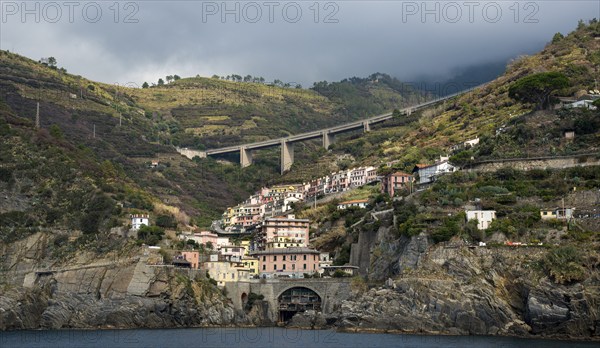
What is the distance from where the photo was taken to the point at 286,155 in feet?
554

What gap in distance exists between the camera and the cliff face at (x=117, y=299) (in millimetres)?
95688

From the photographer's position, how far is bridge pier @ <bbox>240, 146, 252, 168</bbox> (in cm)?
17338

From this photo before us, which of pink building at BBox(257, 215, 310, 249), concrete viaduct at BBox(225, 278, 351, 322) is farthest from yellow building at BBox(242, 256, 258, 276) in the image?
pink building at BBox(257, 215, 310, 249)

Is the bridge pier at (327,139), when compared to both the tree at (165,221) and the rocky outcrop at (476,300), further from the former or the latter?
the rocky outcrop at (476,300)

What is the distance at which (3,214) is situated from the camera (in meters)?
113

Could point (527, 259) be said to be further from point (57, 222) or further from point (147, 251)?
point (57, 222)

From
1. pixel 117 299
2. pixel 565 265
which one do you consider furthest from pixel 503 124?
pixel 117 299

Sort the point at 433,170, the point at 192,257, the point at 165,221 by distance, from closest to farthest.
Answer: the point at 192,257 < the point at 433,170 < the point at 165,221

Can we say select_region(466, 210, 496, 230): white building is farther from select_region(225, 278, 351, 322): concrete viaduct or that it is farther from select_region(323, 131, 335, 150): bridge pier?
select_region(323, 131, 335, 150): bridge pier

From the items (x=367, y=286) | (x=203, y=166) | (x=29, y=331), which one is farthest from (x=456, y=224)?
(x=203, y=166)

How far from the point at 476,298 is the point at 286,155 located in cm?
8581

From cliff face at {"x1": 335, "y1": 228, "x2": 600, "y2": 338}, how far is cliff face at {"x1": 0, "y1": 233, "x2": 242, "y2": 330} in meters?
13.3

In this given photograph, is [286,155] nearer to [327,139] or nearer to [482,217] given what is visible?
[327,139]

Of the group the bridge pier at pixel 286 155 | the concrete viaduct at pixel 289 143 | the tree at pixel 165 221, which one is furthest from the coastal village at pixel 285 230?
the concrete viaduct at pixel 289 143
